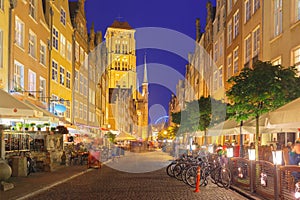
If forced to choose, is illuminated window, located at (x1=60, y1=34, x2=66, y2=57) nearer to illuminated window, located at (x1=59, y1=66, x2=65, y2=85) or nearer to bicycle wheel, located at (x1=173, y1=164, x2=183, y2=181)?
illuminated window, located at (x1=59, y1=66, x2=65, y2=85)

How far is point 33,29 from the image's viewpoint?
93.4ft

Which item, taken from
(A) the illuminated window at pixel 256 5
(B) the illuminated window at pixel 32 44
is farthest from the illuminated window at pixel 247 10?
(B) the illuminated window at pixel 32 44

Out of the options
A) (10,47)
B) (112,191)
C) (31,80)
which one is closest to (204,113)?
(31,80)

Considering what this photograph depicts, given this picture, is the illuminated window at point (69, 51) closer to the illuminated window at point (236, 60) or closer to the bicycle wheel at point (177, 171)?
the illuminated window at point (236, 60)

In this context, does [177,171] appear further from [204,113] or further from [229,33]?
[229,33]

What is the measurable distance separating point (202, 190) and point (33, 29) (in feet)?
57.8

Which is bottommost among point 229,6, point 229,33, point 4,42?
point 4,42

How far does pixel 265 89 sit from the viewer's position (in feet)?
56.1

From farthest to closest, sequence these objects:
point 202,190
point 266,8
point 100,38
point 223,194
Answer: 1. point 100,38
2. point 266,8
3. point 202,190
4. point 223,194

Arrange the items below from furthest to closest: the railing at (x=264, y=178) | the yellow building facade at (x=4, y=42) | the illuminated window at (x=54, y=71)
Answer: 1. the illuminated window at (x=54, y=71)
2. the yellow building facade at (x=4, y=42)
3. the railing at (x=264, y=178)

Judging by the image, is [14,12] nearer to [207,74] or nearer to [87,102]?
[87,102]

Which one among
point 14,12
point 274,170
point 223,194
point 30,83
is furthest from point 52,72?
point 274,170

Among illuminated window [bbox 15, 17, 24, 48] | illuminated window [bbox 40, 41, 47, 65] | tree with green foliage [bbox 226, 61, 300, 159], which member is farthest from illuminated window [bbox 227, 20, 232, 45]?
tree with green foliage [bbox 226, 61, 300, 159]

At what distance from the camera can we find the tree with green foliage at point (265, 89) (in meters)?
17.1
